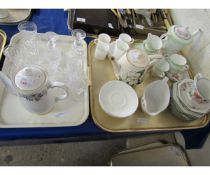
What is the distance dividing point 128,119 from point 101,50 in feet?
0.84

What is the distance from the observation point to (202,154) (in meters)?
0.92

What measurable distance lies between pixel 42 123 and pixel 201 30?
2.09 feet

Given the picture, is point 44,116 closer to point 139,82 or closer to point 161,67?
point 139,82

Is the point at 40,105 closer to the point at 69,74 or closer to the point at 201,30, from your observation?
the point at 69,74

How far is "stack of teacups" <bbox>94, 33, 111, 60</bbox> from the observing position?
774 millimetres

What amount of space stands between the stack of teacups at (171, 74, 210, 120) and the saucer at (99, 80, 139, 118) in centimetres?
12

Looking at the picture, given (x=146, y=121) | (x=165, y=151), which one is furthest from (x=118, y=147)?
(x=146, y=121)

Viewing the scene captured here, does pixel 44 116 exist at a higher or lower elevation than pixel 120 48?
lower

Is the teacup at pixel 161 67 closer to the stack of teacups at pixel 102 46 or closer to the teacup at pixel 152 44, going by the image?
the teacup at pixel 152 44

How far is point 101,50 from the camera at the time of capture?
0.77 meters

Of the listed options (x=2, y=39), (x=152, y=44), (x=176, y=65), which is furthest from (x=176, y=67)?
(x=2, y=39)

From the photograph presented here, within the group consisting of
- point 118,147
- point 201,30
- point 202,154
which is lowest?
point 118,147

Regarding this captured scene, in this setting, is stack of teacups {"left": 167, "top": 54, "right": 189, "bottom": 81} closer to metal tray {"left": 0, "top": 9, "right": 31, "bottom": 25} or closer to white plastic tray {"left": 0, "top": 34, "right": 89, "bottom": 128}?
white plastic tray {"left": 0, "top": 34, "right": 89, "bottom": 128}

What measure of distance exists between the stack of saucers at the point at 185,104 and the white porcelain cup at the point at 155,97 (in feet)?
0.08
